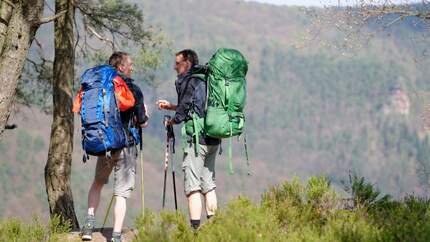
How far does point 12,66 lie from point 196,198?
84.0 inches

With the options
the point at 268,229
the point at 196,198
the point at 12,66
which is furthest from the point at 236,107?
the point at 12,66

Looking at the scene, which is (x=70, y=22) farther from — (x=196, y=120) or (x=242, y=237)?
(x=242, y=237)

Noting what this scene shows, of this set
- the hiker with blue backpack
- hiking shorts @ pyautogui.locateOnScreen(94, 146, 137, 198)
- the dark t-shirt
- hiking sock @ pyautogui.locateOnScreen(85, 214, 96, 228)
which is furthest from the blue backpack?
hiking sock @ pyautogui.locateOnScreen(85, 214, 96, 228)

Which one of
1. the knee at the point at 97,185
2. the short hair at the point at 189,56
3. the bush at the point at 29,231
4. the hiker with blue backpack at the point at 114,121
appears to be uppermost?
the short hair at the point at 189,56

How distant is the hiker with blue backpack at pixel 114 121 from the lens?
22.0 ft

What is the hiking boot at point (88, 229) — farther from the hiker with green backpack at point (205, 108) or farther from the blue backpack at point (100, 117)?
the hiker with green backpack at point (205, 108)

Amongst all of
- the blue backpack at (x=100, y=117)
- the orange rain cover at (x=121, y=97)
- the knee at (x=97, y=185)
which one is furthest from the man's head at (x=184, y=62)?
the knee at (x=97, y=185)

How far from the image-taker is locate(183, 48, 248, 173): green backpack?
7.14 meters

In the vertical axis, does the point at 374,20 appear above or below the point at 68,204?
above

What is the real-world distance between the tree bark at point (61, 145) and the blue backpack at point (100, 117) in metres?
4.11

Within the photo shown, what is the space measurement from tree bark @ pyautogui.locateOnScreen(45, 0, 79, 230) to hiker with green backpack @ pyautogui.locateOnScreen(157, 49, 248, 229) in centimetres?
388

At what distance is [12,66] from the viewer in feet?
23.2

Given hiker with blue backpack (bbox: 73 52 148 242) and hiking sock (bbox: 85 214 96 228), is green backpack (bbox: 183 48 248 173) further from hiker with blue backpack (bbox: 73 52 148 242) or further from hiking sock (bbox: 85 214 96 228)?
hiking sock (bbox: 85 214 96 228)

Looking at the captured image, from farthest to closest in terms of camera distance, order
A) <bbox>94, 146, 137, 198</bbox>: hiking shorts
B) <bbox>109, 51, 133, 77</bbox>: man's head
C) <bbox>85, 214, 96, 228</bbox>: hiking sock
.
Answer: <bbox>85, 214, 96, 228</bbox>: hiking sock, <bbox>109, 51, 133, 77</bbox>: man's head, <bbox>94, 146, 137, 198</bbox>: hiking shorts
